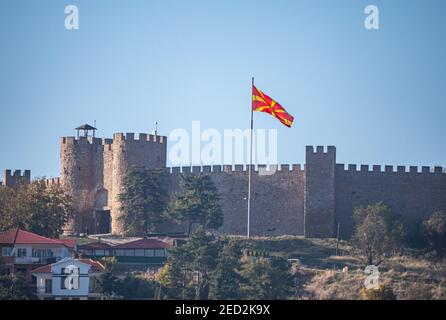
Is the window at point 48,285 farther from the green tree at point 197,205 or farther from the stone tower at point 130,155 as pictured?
the stone tower at point 130,155

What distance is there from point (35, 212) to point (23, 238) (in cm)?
450

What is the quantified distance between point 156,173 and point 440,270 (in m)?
12.6

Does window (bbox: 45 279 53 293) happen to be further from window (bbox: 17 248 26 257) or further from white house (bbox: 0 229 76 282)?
window (bbox: 17 248 26 257)

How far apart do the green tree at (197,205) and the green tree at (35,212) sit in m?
4.37

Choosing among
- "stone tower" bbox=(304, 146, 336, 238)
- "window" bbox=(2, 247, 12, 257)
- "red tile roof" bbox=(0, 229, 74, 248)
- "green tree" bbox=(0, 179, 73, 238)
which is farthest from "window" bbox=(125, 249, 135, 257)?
"stone tower" bbox=(304, 146, 336, 238)

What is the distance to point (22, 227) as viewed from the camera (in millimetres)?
56406

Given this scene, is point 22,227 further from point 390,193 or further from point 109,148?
point 390,193

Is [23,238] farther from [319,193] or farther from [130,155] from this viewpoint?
[319,193]

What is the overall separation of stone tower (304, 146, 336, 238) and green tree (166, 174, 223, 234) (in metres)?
3.53

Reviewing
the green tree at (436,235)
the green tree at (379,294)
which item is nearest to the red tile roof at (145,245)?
the green tree at (436,235)

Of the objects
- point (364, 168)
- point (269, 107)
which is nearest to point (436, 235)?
point (364, 168)

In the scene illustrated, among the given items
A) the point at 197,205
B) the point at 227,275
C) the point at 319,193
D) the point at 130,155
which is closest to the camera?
the point at 227,275

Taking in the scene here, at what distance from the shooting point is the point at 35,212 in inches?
2239

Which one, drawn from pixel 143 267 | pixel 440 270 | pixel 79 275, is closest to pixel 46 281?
pixel 79 275
